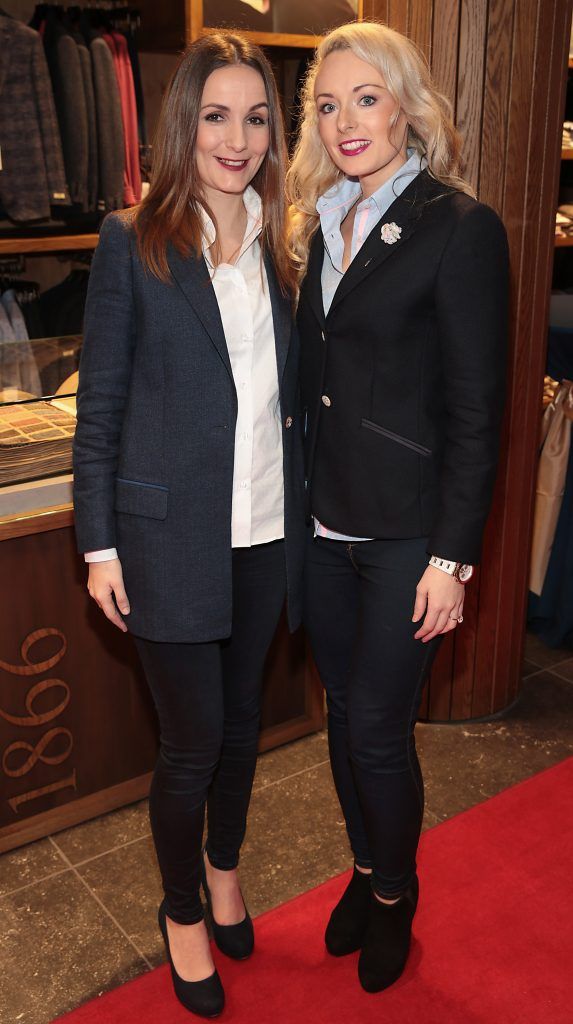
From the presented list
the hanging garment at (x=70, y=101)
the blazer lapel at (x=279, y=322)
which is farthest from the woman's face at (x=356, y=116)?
the hanging garment at (x=70, y=101)

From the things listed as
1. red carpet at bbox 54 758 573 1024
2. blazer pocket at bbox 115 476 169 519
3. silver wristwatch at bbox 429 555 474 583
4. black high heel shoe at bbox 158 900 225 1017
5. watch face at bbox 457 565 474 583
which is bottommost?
red carpet at bbox 54 758 573 1024

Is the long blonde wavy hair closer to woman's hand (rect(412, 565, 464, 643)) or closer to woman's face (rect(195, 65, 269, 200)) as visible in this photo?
woman's face (rect(195, 65, 269, 200))

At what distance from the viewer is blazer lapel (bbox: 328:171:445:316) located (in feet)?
5.20

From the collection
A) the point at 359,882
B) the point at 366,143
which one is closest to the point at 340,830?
the point at 359,882

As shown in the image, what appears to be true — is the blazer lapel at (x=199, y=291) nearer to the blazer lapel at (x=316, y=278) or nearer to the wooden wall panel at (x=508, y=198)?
the blazer lapel at (x=316, y=278)

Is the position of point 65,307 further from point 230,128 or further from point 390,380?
point 390,380

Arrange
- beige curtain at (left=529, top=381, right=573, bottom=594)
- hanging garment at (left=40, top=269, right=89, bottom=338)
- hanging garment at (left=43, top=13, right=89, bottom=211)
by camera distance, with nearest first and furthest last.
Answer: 1. beige curtain at (left=529, top=381, right=573, bottom=594)
2. hanging garment at (left=43, top=13, right=89, bottom=211)
3. hanging garment at (left=40, top=269, right=89, bottom=338)

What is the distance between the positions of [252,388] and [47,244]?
2231 mm

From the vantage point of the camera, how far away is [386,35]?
1.56 m

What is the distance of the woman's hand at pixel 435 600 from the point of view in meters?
1.64

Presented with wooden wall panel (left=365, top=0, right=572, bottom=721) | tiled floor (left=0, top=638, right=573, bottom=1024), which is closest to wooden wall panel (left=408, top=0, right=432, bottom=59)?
wooden wall panel (left=365, top=0, right=572, bottom=721)

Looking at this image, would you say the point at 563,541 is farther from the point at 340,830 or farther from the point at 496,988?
the point at 496,988

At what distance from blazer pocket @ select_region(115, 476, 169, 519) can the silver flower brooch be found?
0.53 metres

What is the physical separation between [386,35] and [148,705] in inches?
64.5
